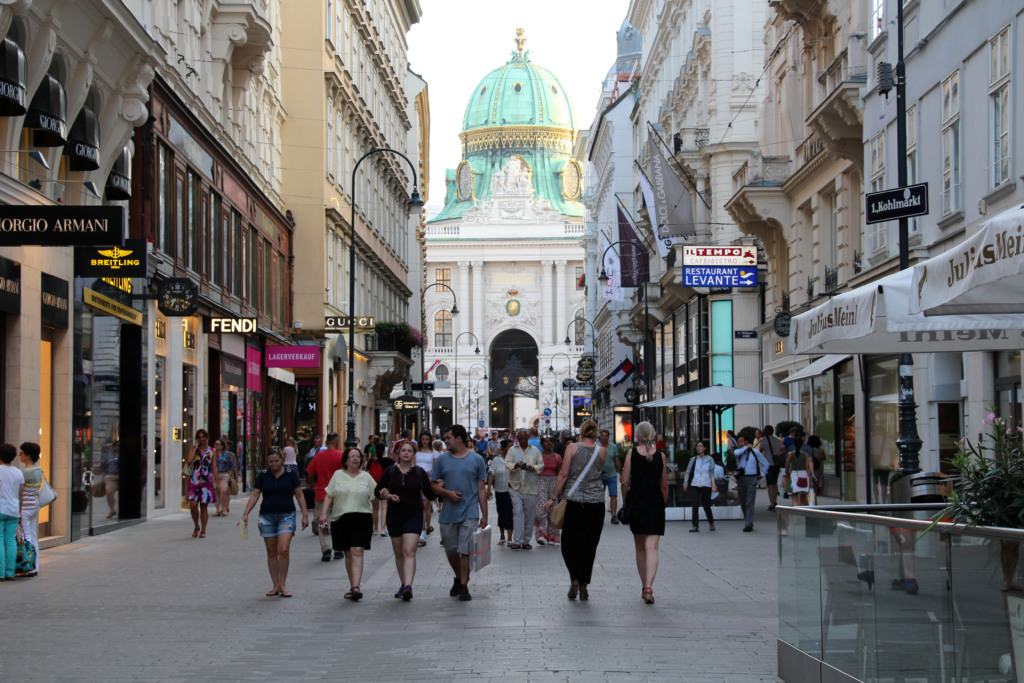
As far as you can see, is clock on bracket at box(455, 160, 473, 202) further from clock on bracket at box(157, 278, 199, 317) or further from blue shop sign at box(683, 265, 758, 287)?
clock on bracket at box(157, 278, 199, 317)

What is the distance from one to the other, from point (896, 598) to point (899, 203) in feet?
34.0

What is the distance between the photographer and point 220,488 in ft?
84.3

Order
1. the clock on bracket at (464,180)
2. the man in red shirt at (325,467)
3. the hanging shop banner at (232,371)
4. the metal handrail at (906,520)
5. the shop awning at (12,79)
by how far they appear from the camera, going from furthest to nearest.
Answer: the clock on bracket at (464,180) < the hanging shop banner at (232,371) < the man in red shirt at (325,467) < the shop awning at (12,79) < the metal handrail at (906,520)

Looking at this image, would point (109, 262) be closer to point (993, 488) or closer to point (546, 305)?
point (993, 488)

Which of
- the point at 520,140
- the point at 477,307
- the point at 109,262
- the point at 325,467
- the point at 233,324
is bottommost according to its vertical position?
the point at 325,467

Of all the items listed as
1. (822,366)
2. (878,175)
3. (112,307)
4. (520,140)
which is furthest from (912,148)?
(520,140)

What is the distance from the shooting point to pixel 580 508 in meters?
12.8

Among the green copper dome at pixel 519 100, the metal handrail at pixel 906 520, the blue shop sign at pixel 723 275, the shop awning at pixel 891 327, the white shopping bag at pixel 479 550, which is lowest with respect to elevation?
the white shopping bag at pixel 479 550

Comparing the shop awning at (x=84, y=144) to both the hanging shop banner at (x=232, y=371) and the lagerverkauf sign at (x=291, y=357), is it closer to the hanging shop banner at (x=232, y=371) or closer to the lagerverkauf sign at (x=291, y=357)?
the hanging shop banner at (x=232, y=371)

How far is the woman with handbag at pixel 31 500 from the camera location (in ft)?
48.1

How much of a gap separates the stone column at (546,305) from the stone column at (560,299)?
2.13ft

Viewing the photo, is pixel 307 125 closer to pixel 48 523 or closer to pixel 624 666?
pixel 48 523

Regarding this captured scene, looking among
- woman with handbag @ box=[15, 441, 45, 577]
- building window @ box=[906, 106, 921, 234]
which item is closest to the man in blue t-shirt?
woman with handbag @ box=[15, 441, 45, 577]

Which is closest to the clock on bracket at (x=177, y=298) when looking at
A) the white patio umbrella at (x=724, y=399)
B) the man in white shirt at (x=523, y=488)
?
the man in white shirt at (x=523, y=488)
